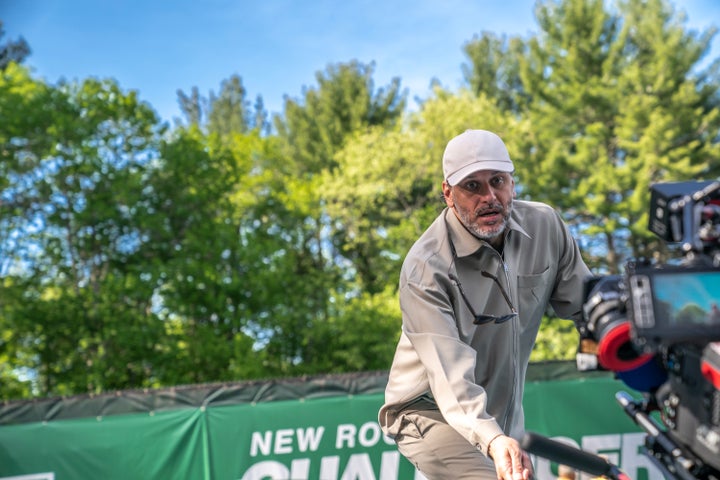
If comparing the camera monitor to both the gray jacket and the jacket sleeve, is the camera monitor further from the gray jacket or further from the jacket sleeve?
the jacket sleeve

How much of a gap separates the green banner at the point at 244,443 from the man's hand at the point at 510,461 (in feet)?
17.8

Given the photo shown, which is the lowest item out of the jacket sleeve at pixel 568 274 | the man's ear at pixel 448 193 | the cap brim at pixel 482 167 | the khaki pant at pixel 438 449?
the khaki pant at pixel 438 449

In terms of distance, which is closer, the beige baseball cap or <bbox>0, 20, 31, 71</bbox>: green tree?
the beige baseball cap

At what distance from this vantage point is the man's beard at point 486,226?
3.12m

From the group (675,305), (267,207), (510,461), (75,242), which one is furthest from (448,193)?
(267,207)

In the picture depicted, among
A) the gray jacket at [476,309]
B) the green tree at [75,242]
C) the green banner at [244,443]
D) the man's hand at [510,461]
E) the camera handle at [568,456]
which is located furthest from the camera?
the green tree at [75,242]

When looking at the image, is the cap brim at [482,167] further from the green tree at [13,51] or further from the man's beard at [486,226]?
the green tree at [13,51]

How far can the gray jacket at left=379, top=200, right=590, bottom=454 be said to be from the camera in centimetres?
299

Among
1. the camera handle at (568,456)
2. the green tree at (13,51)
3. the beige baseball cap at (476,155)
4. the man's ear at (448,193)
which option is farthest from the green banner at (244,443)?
the green tree at (13,51)

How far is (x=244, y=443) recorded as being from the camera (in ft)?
25.6

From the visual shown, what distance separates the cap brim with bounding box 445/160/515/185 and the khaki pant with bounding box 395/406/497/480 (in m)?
1.00

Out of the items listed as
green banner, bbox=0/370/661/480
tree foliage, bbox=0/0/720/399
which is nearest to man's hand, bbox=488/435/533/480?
green banner, bbox=0/370/661/480

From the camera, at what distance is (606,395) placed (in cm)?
839

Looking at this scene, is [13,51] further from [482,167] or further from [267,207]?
[482,167]
